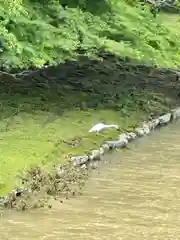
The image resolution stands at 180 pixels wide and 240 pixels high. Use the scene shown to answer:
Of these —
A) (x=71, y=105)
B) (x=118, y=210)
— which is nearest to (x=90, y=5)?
(x=71, y=105)

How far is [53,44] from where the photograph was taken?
1998cm

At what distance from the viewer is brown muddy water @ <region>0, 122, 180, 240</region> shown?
9.52 meters

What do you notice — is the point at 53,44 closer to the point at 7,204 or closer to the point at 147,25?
the point at 147,25

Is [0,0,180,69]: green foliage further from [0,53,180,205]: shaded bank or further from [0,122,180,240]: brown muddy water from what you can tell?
[0,122,180,240]: brown muddy water

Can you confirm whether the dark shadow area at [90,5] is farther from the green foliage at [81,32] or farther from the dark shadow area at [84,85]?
the dark shadow area at [84,85]

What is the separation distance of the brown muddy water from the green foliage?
19.5ft

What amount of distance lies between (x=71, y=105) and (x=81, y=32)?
6702 mm

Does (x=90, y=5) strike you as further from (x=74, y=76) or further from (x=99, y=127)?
(x=99, y=127)

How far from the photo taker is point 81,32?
21.8 metres

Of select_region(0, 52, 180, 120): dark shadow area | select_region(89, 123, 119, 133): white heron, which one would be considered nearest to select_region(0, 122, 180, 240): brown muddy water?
select_region(89, 123, 119, 133): white heron

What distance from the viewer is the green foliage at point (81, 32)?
1886 centimetres

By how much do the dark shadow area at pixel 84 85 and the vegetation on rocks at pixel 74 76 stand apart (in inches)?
0.9

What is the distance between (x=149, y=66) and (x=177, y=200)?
9.90 meters

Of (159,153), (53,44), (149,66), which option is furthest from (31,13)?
(159,153)
